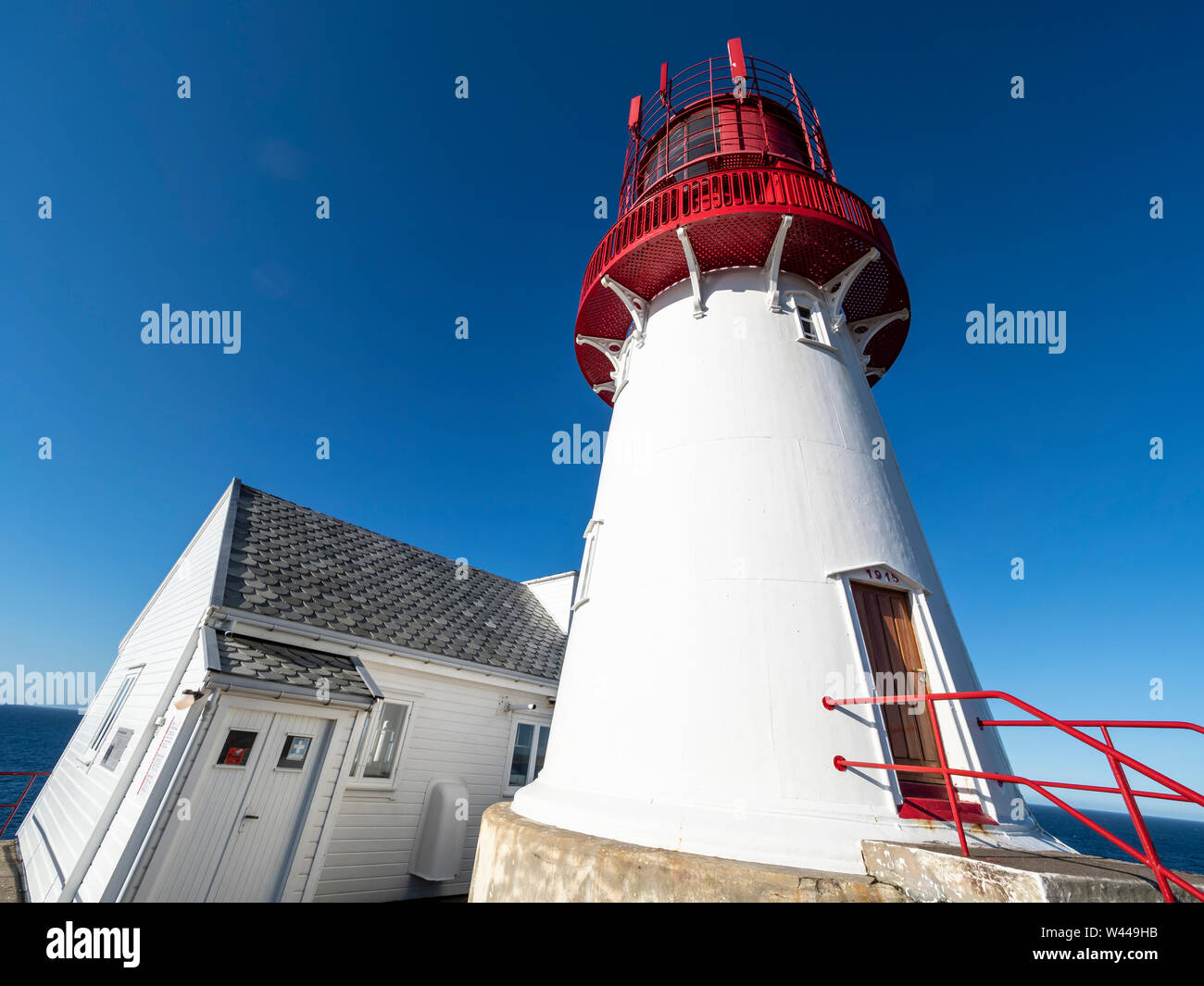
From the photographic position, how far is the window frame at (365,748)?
8.47 meters

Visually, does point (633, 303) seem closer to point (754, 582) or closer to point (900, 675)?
point (754, 582)

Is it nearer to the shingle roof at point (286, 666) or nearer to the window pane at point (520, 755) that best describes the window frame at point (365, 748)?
the shingle roof at point (286, 666)

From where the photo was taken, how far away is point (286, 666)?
23.9 feet

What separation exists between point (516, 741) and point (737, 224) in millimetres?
10108

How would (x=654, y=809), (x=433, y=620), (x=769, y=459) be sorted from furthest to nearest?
(x=433, y=620) < (x=769, y=459) < (x=654, y=809)

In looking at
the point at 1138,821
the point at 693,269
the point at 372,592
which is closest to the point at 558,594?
the point at 372,592

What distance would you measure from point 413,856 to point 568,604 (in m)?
6.58

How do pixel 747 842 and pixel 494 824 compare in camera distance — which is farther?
pixel 494 824

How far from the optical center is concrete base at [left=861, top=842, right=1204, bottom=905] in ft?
8.96

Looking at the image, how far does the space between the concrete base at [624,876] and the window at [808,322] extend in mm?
5671

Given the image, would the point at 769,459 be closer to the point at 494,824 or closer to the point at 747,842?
the point at 747,842

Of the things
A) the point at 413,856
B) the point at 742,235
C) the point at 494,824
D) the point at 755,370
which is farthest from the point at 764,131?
the point at 413,856
